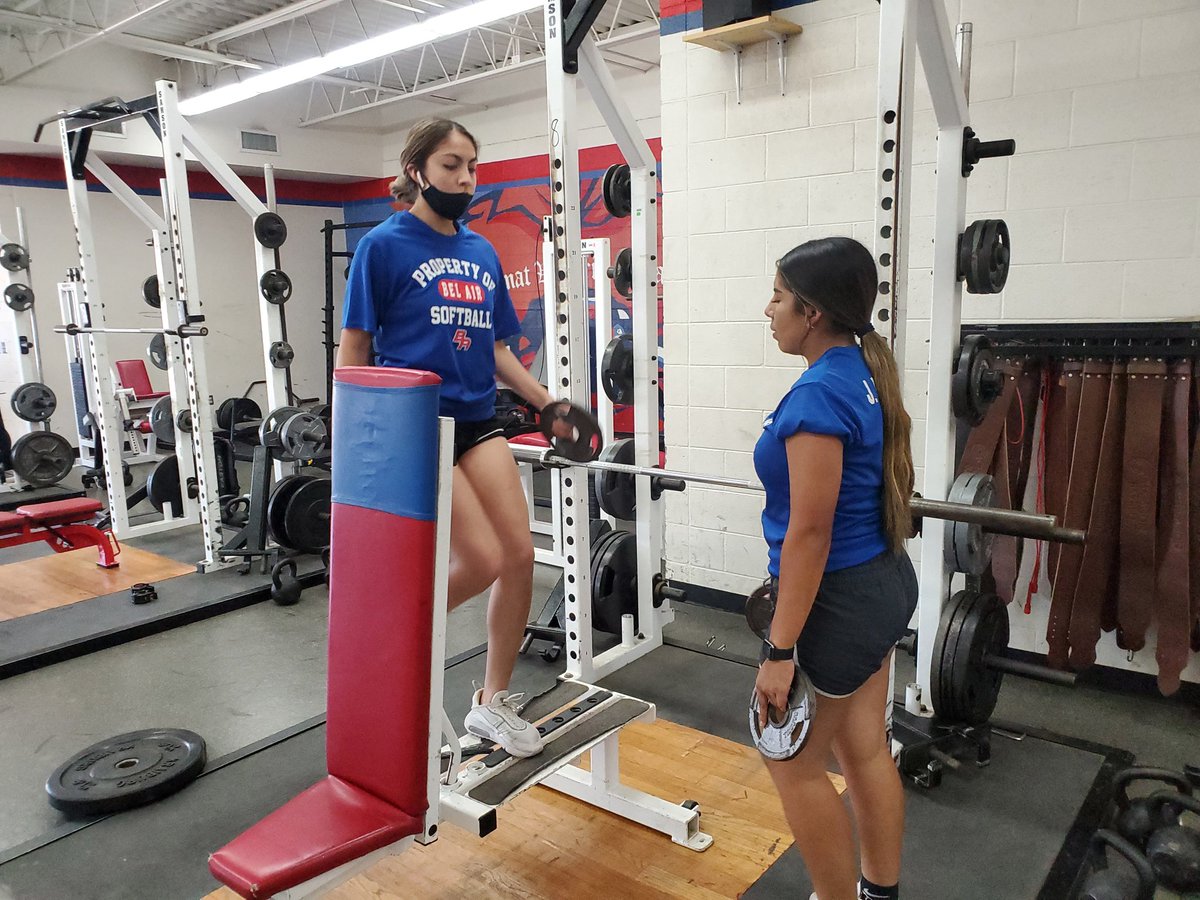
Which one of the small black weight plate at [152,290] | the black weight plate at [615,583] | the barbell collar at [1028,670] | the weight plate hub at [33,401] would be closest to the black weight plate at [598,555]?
the black weight plate at [615,583]

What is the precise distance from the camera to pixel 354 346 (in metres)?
1.95

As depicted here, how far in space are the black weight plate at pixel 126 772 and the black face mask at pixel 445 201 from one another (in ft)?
5.85

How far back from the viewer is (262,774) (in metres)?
2.58

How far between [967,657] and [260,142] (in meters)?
9.06

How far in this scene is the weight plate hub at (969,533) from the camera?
7.68 ft

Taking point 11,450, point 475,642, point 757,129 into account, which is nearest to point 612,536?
point 475,642

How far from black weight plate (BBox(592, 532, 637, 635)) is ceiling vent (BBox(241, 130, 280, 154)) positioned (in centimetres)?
757

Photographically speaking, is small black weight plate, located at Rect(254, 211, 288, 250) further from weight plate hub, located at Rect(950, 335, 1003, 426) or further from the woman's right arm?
weight plate hub, located at Rect(950, 335, 1003, 426)

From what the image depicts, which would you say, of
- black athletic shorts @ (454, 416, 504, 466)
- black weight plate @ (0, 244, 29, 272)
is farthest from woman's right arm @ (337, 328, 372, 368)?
black weight plate @ (0, 244, 29, 272)

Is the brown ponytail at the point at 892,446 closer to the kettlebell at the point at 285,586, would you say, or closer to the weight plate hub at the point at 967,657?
the weight plate hub at the point at 967,657

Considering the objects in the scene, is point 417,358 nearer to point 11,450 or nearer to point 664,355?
point 664,355

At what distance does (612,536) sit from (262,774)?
152cm

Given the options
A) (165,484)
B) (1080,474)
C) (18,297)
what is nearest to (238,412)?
(165,484)

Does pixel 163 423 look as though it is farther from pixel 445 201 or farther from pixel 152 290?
pixel 445 201
